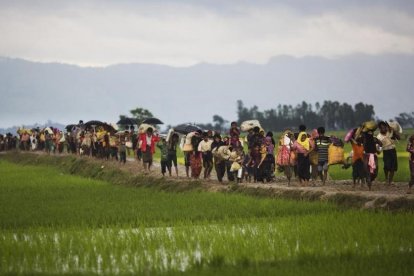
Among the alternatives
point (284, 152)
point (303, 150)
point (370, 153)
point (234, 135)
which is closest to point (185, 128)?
point (234, 135)

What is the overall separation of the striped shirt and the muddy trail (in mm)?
630

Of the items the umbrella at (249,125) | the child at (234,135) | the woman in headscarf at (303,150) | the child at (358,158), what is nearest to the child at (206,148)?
the child at (234,135)

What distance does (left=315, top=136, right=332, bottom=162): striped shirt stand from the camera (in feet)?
52.9

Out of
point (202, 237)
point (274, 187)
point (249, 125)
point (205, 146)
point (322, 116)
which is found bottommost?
point (202, 237)

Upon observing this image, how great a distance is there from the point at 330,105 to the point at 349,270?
10209 centimetres

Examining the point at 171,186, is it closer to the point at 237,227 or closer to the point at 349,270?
the point at 237,227

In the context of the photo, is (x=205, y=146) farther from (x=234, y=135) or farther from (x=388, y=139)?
(x=388, y=139)

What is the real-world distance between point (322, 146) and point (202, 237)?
613cm

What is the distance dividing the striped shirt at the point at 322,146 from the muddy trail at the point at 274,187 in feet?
2.07

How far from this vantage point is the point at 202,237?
10.7 meters

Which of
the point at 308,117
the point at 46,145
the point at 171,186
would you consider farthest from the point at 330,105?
the point at 171,186

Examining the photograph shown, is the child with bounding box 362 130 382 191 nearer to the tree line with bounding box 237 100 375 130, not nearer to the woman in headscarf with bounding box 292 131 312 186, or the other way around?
the woman in headscarf with bounding box 292 131 312 186

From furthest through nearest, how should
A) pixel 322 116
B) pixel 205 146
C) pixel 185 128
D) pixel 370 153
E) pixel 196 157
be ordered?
pixel 322 116 → pixel 185 128 → pixel 196 157 → pixel 205 146 → pixel 370 153

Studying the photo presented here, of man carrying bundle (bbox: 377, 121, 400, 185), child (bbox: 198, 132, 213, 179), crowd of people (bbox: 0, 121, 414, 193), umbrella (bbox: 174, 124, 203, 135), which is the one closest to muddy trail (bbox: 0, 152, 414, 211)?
crowd of people (bbox: 0, 121, 414, 193)
